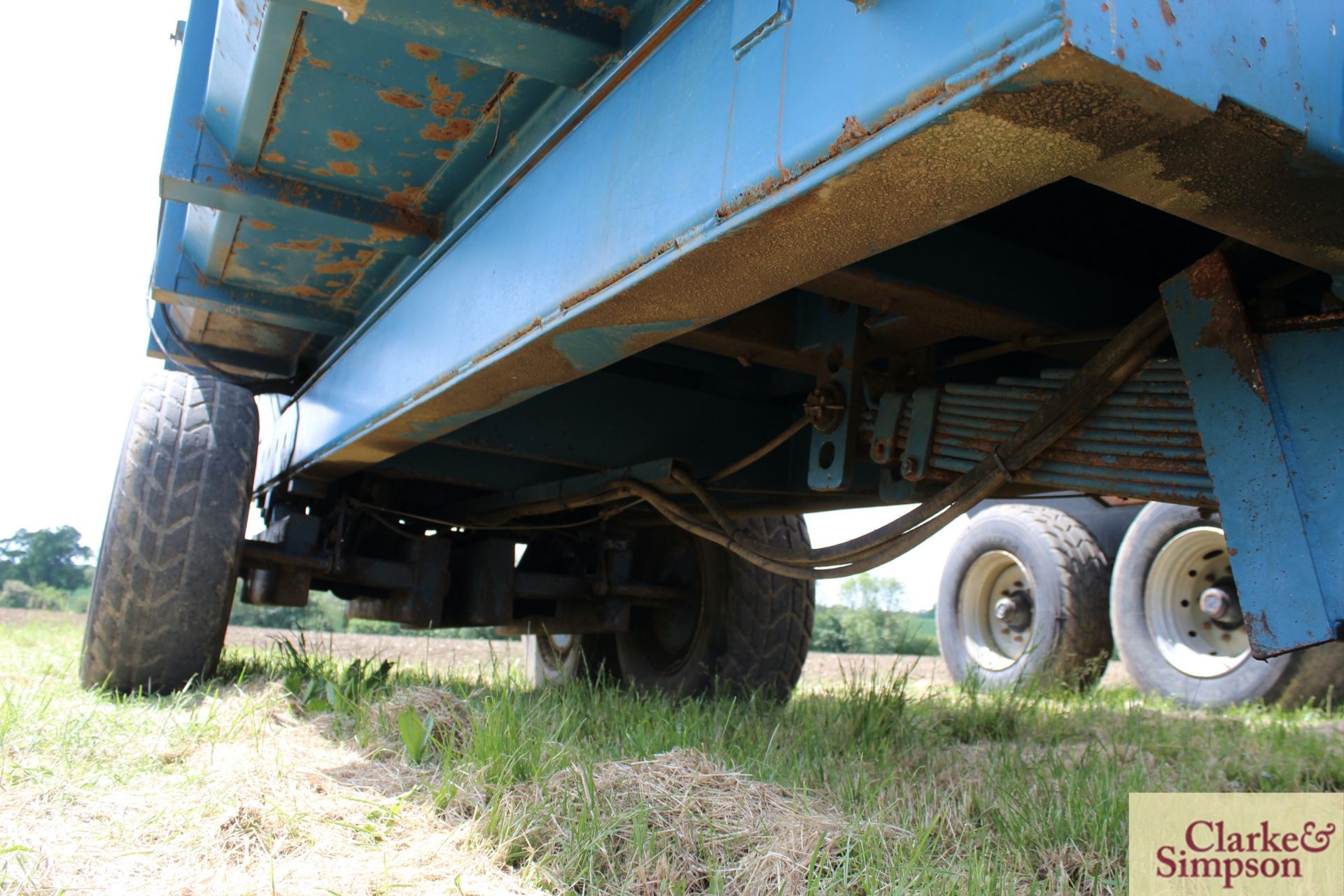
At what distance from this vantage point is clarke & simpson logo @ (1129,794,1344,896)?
4.45ft

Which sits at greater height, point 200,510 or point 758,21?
point 758,21

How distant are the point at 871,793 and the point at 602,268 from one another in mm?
1102

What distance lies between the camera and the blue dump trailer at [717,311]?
3.25 feet

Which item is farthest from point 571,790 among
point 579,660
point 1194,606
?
point 1194,606

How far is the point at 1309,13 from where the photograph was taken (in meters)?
1.03

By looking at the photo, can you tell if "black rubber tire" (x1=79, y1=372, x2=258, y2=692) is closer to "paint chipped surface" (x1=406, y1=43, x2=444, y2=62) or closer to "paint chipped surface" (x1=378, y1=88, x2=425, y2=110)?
"paint chipped surface" (x1=378, y1=88, x2=425, y2=110)

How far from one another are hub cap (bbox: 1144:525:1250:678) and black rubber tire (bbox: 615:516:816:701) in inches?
71.8

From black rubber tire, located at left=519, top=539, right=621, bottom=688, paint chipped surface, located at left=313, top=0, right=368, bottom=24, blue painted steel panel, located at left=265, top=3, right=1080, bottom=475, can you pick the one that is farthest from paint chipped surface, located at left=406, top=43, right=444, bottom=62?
black rubber tire, located at left=519, top=539, right=621, bottom=688

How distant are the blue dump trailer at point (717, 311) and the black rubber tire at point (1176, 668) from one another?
0.08ft

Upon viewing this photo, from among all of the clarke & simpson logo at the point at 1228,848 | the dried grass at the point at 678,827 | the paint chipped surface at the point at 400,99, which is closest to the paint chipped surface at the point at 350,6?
the paint chipped surface at the point at 400,99

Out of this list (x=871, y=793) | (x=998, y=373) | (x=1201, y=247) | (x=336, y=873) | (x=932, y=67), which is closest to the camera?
(x=932, y=67)

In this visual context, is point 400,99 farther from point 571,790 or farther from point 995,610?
point 995,610

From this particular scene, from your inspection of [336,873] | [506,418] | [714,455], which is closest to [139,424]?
[506,418]

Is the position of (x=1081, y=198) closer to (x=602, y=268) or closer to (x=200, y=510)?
(x=602, y=268)
